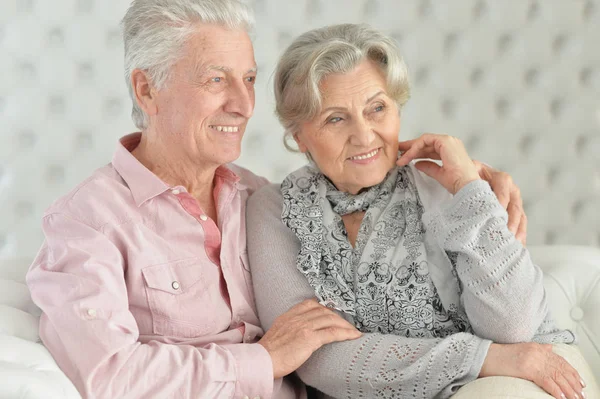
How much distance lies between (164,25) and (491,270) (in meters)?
1.01

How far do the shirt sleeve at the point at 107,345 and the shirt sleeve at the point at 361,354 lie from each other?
0.57 ft

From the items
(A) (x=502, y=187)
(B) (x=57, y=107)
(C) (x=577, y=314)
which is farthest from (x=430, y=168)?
(B) (x=57, y=107)

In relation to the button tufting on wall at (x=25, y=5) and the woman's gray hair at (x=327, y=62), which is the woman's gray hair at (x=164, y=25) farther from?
the button tufting on wall at (x=25, y=5)

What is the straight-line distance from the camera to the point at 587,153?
320cm

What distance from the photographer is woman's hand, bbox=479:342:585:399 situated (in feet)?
5.81

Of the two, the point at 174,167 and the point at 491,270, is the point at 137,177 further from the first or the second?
the point at 491,270

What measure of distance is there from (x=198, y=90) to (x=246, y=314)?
597 millimetres

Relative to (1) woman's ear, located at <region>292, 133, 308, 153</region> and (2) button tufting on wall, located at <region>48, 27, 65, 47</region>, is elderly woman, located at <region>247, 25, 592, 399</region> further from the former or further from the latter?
(2) button tufting on wall, located at <region>48, 27, 65, 47</region>

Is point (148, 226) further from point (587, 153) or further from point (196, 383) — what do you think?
point (587, 153)

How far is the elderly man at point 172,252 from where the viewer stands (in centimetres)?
170

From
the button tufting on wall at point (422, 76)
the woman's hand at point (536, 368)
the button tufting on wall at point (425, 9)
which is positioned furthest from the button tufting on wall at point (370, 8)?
the woman's hand at point (536, 368)

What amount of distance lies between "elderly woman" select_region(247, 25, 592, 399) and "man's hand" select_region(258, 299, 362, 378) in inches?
1.2

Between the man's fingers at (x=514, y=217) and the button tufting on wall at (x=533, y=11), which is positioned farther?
the button tufting on wall at (x=533, y=11)

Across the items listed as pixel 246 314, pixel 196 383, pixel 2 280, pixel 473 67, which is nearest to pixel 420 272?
pixel 246 314
